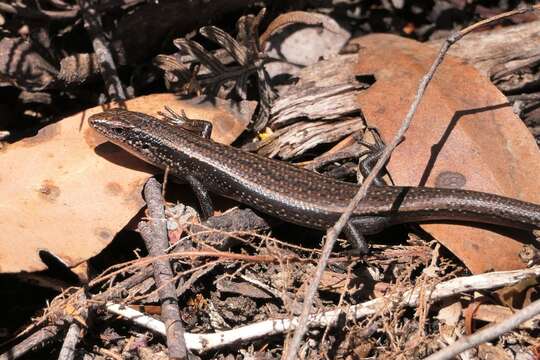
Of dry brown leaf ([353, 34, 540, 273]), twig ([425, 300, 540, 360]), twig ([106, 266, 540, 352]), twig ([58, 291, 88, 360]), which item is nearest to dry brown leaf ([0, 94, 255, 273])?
twig ([58, 291, 88, 360])

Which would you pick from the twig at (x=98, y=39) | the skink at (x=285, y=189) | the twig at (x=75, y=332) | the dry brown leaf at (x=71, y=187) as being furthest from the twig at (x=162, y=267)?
the twig at (x=98, y=39)

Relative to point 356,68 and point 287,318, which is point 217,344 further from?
point 356,68

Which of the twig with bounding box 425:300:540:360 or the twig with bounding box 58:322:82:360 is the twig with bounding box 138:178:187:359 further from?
the twig with bounding box 425:300:540:360

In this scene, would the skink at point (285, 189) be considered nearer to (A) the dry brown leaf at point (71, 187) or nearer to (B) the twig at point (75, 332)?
(A) the dry brown leaf at point (71, 187)

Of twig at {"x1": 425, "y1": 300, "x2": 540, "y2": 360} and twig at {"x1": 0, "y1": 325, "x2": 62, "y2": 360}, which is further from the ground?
twig at {"x1": 425, "y1": 300, "x2": 540, "y2": 360}

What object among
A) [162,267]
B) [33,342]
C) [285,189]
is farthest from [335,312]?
[33,342]

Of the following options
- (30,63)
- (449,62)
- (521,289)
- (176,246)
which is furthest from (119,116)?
(521,289)

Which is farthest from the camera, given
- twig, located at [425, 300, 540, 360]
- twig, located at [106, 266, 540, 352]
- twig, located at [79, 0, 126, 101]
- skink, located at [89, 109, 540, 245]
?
twig, located at [79, 0, 126, 101]
